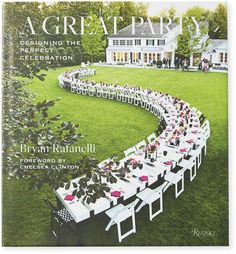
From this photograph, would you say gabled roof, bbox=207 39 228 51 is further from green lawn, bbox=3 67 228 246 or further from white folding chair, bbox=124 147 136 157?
white folding chair, bbox=124 147 136 157

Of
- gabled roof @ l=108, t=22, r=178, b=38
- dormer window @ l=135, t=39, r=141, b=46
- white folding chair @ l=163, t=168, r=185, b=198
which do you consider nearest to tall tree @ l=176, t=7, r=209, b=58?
gabled roof @ l=108, t=22, r=178, b=38

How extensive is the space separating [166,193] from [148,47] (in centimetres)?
192

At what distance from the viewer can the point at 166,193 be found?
15.1ft

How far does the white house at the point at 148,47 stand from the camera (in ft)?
15.1

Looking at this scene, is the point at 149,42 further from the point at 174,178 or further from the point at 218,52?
the point at 174,178

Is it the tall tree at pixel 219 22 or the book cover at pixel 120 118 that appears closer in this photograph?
the book cover at pixel 120 118

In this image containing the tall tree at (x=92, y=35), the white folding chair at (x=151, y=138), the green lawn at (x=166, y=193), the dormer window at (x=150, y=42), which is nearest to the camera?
the green lawn at (x=166, y=193)

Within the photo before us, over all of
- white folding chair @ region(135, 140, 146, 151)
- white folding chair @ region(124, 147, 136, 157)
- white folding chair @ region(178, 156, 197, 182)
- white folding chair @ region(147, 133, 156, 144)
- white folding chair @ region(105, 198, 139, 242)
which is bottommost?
white folding chair @ region(105, 198, 139, 242)

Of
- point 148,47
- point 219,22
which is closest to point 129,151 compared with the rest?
point 148,47

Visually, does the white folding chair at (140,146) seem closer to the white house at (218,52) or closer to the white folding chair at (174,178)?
the white folding chair at (174,178)

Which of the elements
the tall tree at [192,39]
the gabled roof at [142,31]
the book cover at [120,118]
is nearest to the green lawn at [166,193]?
the book cover at [120,118]

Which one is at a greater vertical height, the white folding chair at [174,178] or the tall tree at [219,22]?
the tall tree at [219,22]

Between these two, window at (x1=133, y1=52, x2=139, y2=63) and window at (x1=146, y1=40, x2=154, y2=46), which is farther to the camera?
window at (x1=133, y1=52, x2=139, y2=63)

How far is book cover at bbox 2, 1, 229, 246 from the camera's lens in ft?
14.3
